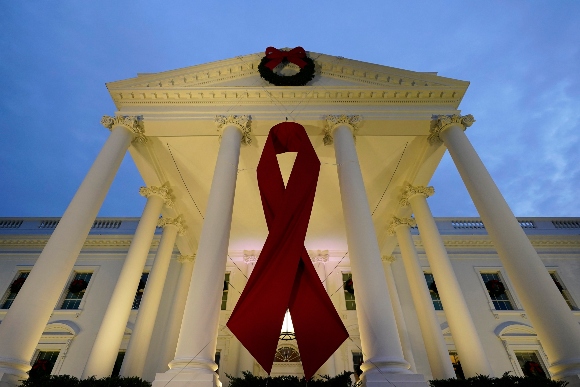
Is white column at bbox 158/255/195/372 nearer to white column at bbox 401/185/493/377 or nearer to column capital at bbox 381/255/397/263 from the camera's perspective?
column capital at bbox 381/255/397/263

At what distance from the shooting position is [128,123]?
11750 mm

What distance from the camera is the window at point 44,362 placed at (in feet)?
49.9

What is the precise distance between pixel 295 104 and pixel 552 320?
968 centimetres

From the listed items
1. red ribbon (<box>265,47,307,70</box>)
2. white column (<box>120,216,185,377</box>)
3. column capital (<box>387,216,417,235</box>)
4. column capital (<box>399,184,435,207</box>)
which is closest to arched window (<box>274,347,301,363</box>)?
white column (<box>120,216,185,377</box>)

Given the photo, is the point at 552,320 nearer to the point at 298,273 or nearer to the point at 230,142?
the point at 298,273

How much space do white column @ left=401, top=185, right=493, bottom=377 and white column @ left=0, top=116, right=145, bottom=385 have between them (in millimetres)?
11587

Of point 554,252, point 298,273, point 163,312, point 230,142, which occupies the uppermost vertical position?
point 554,252

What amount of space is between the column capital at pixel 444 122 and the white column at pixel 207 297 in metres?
7.14

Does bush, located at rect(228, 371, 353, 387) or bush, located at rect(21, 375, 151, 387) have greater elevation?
bush, located at rect(21, 375, 151, 387)

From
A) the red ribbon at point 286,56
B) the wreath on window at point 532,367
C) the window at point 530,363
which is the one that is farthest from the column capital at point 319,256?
the wreath on window at point 532,367

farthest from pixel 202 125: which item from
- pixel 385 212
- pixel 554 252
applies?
pixel 554 252

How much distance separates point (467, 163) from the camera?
33.7 feet

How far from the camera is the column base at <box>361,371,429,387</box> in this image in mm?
6078

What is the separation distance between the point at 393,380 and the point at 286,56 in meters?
11.2
